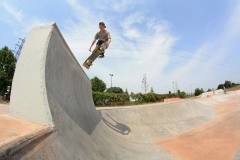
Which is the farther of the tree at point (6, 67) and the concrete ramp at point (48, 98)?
the tree at point (6, 67)

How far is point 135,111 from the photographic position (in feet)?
40.4

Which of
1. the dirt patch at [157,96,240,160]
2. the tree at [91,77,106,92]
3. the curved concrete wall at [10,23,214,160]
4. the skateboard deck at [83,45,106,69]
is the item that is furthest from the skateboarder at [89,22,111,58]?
the tree at [91,77,106,92]

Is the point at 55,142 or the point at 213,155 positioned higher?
the point at 55,142

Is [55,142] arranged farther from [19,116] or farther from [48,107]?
[19,116]

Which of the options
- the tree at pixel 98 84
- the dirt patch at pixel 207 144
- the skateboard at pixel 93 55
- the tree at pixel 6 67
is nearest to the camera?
the dirt patch at pixel 207 144

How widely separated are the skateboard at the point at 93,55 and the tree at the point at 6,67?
32.5 metres

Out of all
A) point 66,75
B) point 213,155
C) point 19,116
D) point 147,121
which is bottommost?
point 213,155

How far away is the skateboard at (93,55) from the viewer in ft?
26.2

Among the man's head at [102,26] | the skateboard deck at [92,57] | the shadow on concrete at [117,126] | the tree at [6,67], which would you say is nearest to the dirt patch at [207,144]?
the shadow on concrete at [117,126]

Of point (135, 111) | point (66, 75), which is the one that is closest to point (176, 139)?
point (135, 111)

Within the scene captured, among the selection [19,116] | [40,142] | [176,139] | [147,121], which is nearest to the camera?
[40,142]

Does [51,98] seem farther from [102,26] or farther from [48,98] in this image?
[102,26]

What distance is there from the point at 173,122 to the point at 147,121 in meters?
1.80

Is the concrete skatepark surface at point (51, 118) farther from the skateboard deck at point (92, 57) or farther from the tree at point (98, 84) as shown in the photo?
the tree at point (98, 84)
